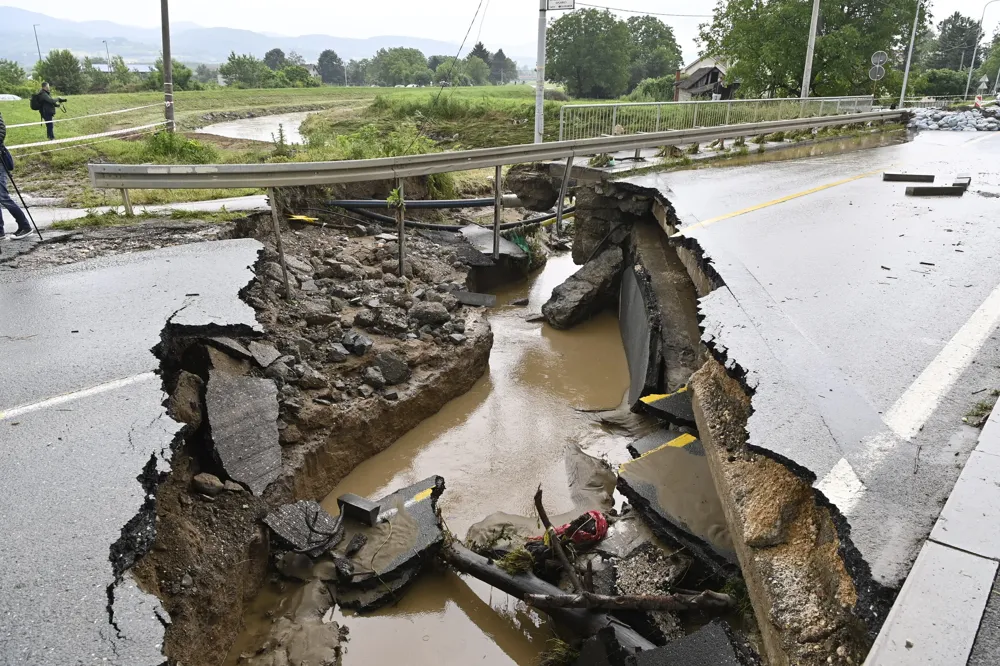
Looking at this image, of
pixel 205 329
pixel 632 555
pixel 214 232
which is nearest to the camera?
pixel 632 555

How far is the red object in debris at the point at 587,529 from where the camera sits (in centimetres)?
488

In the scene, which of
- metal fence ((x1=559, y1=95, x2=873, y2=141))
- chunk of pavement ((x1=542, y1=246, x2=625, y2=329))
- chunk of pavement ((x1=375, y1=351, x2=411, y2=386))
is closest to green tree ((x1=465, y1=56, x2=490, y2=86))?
metal fence ((x1=559, y1=95, x2=873, y2=141))

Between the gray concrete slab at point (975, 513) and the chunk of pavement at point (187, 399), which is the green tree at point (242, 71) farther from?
the gray concrete slab at point (975, 513)

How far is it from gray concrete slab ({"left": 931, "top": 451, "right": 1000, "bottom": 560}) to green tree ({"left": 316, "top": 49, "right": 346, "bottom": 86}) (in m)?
140

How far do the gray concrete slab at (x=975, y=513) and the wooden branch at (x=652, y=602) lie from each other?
1.43 metres

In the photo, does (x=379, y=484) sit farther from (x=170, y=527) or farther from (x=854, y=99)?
(x=854, y=99)

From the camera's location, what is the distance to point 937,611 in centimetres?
234

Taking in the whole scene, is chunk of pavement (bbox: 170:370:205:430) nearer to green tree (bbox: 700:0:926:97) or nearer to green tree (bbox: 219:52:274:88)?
green tree (bbox: 700:0:926:97)

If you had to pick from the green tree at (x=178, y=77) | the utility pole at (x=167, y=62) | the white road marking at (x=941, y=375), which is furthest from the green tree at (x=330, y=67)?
the white road marking at (x=941, y=375)

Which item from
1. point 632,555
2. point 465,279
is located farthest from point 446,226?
point 632,555

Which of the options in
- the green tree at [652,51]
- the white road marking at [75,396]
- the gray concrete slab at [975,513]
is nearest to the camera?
the gray concrete slab at [975,513]

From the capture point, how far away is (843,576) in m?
2.69

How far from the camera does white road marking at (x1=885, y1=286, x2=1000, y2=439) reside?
363 centimetres

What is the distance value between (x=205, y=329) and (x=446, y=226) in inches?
285
